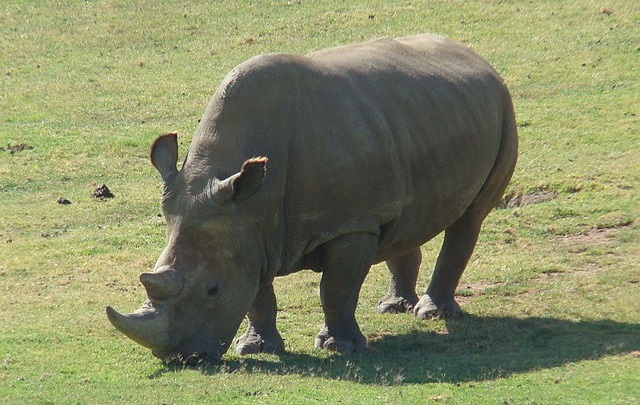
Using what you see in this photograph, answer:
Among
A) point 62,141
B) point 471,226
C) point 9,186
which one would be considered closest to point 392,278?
point 471,226

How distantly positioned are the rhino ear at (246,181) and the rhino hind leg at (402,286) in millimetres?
3486

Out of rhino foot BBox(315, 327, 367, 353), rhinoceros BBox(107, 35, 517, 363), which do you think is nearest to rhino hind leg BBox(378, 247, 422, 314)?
rhinoceros BBox(107, 35, 517, 363)

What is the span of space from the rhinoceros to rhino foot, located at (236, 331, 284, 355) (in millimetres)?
12

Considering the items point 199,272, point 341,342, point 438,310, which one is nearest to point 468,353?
point 341,342

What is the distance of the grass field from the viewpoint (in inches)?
453

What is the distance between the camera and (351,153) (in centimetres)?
1251

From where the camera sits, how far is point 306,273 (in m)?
16.5

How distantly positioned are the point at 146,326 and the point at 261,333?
151 cm

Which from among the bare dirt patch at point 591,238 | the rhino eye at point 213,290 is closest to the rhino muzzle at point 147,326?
the rhino eye at point 213,290

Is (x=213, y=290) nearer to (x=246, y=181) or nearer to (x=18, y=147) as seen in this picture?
(x=246, y=181)

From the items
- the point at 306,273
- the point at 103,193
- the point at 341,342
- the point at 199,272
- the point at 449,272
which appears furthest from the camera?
the point at 103,193

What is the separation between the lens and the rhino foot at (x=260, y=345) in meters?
12.7

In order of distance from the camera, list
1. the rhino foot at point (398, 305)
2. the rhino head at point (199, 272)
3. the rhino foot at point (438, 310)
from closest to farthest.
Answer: the rhino head at point (199, 272) → the rhino foot at point (438, 310) → the rhino foot at point (398, 305)

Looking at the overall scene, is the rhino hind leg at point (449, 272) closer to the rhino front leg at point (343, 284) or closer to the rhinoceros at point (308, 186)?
the rhinoceros at point (308, 186)
